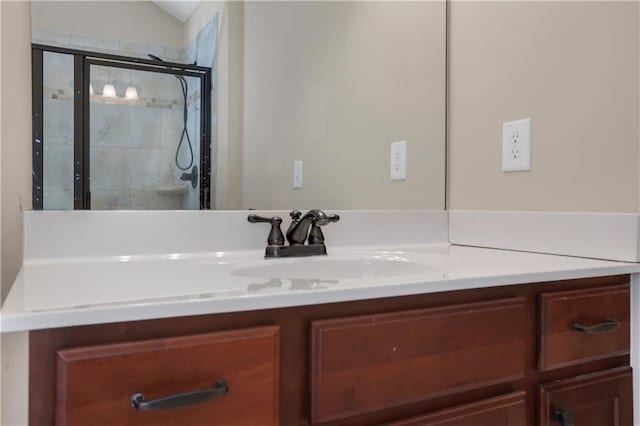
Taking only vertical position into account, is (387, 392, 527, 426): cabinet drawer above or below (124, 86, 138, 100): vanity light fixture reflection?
below

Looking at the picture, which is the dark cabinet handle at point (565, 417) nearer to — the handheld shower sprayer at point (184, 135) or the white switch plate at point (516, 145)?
the white switch plate at point (516, 145)

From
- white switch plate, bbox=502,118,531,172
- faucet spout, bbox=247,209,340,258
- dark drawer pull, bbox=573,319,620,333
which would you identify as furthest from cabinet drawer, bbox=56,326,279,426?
white switch plate, bbox=502,118,531,172

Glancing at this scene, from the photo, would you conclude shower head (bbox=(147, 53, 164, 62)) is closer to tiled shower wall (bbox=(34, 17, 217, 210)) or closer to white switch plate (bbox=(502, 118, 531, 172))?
tiled shower wall (bbox=(34, 17, 217, 210))

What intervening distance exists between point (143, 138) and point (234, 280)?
1.49 ft

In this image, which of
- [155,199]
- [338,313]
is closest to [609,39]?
[338,313]

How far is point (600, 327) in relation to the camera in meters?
0.88

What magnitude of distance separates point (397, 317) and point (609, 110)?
69 cm

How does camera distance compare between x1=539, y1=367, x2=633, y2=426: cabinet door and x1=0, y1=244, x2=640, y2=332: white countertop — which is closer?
x1=0, y1=244, x2=640, y2=332: white countertop

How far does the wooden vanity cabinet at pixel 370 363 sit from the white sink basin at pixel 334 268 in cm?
22

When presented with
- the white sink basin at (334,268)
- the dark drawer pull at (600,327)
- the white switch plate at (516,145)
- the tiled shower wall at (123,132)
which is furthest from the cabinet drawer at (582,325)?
the tiled shower wall at (123,132)

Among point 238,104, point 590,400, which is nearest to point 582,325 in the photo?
point 590,400

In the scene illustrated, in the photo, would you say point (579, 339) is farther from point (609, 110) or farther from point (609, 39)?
point (609, 39)

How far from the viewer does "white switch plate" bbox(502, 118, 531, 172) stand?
1.16 meters

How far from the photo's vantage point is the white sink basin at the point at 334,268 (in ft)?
3.24
